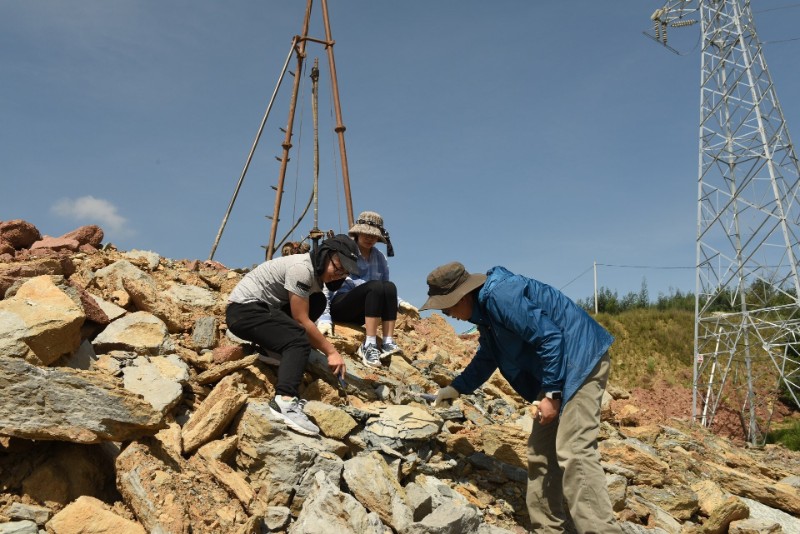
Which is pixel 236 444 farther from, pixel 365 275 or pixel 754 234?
pixel 754 234

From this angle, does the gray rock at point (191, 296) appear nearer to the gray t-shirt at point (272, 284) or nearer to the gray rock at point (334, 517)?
the gray t-shirt at point (272, 284)

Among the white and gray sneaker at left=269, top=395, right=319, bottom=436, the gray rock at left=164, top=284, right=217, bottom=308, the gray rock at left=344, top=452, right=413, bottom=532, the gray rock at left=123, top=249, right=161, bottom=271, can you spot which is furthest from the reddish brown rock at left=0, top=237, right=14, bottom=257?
the gray rock at left=344, top=452, right=413, bottom=532

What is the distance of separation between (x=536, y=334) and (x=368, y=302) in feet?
8.84

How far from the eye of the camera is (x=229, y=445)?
3.63 meters

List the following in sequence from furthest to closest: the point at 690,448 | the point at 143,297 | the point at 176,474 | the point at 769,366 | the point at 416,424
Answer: the point at 769,366 → the point at 690,448 → the point at 143,297 → the point at 416,424 → the point at 176,474

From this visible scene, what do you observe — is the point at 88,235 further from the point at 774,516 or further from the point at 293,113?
the point at 774,516

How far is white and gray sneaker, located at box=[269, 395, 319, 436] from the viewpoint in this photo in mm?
3748

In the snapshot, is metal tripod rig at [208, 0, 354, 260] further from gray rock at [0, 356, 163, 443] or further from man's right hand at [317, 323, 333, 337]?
gray rock at [0, 356, 163, 443]

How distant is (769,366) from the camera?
58.5 ft

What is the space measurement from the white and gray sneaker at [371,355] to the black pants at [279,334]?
1.34m

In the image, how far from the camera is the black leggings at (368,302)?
5.78m

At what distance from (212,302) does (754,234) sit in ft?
40.1

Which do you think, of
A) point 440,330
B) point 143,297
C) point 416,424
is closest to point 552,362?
point 416,424

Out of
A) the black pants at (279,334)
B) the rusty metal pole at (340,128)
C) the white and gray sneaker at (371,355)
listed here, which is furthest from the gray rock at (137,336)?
the rusty metal pole at (340,128)
